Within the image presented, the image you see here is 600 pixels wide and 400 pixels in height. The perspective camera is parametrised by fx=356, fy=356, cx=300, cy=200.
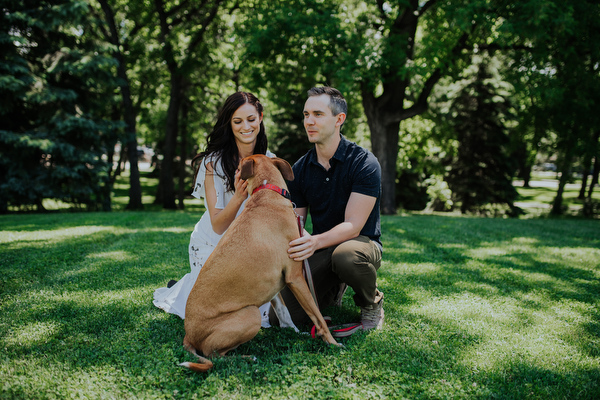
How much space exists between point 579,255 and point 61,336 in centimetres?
806

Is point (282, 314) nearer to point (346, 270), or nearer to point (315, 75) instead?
point (346, 270)

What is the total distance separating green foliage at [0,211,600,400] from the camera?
246cm

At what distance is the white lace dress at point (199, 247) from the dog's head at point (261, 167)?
0.70 metres

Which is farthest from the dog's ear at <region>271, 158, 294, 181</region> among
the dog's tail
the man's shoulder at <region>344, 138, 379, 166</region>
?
the dog's tail

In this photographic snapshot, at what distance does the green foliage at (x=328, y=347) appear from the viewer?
8.09 ft

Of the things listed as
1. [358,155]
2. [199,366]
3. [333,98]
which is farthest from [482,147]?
[199,366]

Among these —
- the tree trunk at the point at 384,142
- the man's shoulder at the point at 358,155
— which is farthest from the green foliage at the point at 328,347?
the tree trunk at the point at 384,142

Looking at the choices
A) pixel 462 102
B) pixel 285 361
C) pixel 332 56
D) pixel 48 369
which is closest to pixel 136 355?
pixel 48 369

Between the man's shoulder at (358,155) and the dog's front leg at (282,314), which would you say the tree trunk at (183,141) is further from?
the man's shoulder at (358,155)

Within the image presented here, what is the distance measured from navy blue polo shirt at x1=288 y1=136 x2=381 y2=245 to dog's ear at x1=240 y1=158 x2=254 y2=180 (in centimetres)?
88

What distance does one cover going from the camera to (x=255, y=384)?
249 centimetres

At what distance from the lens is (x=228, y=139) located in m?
3.87

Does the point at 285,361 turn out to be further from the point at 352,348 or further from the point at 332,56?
the point at 332,56

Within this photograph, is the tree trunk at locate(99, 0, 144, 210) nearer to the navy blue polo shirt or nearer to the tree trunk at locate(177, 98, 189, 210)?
the tree trunk at locate(177, 98, 189, 210)
